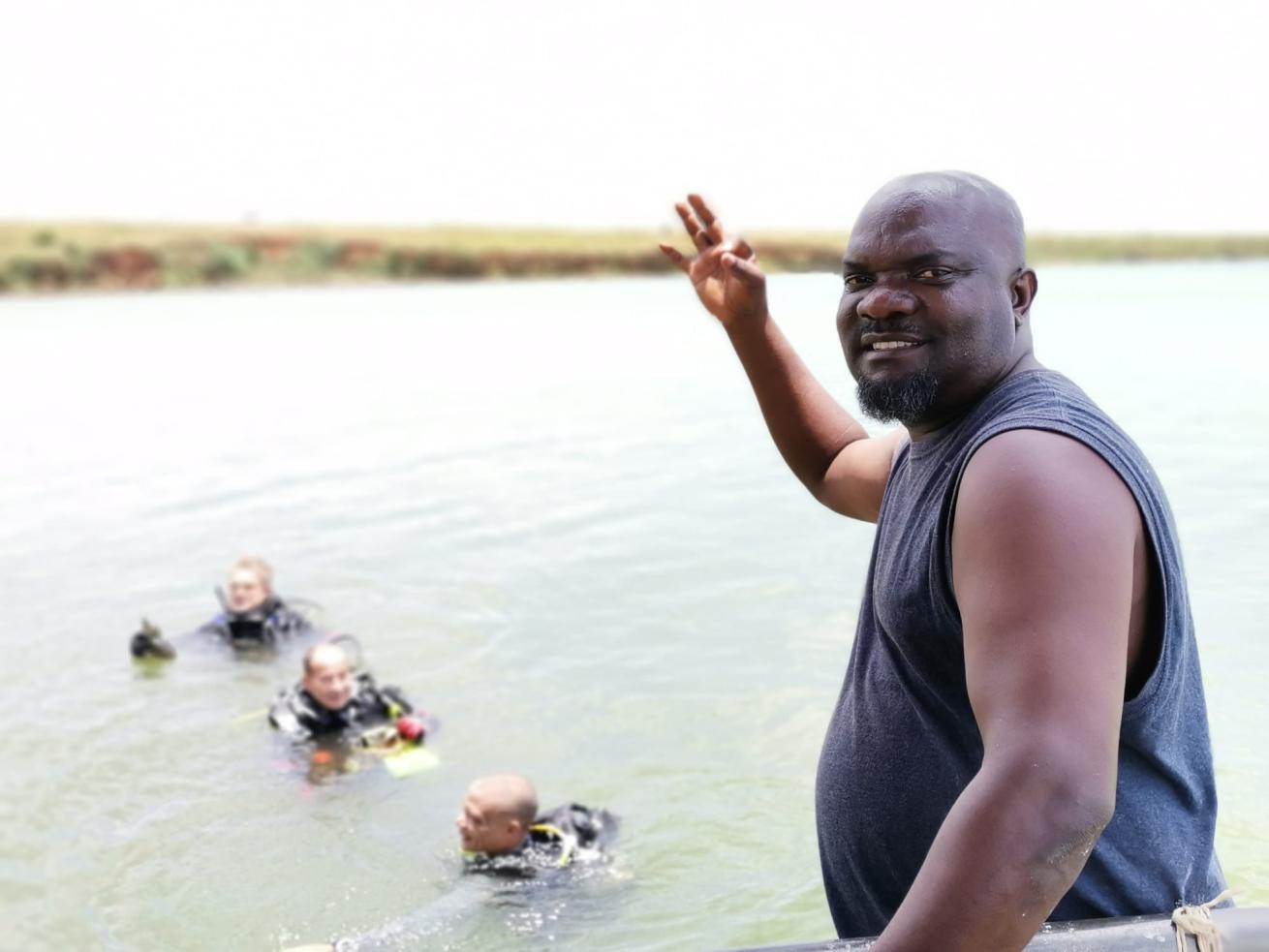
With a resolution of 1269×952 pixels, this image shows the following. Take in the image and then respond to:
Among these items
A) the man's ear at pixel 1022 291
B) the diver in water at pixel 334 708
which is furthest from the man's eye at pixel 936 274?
the diver in water at pixel 334 708

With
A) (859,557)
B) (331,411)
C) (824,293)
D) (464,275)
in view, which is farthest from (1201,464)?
(464,275)

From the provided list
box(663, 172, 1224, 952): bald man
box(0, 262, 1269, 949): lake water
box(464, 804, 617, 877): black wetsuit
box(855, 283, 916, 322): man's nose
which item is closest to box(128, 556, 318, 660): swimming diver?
box(0, 262, 1269, 949): lake water

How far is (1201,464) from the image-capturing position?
1138 cm

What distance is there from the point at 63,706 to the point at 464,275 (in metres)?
50.7

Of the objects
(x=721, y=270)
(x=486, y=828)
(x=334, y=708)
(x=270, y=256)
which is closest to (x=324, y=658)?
(x=334, y=708)

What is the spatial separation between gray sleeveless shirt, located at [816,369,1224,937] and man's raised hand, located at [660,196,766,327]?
752mm

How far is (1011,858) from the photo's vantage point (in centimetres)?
143

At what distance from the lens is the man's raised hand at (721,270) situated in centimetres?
260

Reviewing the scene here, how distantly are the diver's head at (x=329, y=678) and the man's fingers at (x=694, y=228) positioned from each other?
4800mm

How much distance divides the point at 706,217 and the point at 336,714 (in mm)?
5009

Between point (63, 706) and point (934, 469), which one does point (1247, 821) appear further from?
point (63, 706)

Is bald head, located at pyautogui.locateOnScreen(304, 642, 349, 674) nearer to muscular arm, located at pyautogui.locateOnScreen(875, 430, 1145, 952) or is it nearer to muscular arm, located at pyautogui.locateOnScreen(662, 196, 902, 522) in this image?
muscular arm, located at pyautogui.locateOnScreen(662, 196, 902, 522)

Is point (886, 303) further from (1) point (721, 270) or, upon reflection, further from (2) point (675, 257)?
(2) point (675, 257)

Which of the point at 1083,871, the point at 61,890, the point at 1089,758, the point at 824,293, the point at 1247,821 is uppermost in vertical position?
the point at 824,293
